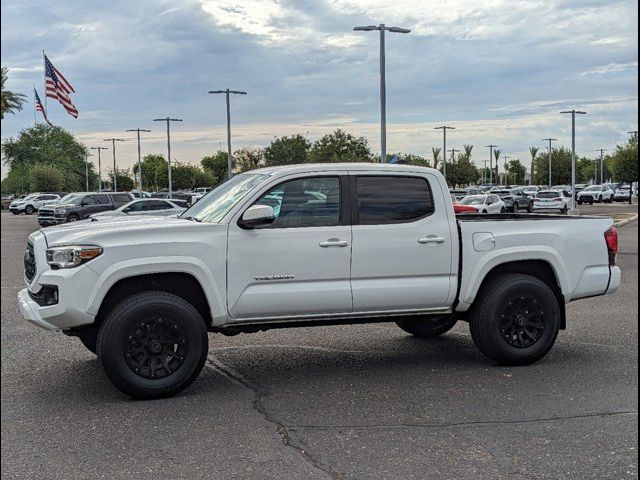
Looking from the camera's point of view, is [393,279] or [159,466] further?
[393,279]

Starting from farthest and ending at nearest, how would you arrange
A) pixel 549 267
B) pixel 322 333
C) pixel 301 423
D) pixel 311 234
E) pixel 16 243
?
pixel 16 243, pixel 322 333, pixel 549 267, pixel 311 234, pixel 301 423

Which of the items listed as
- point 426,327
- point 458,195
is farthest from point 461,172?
point 426,327

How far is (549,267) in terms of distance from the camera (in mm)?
7027

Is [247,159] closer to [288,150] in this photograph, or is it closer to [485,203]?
[288,150]

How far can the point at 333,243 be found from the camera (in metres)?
6.18

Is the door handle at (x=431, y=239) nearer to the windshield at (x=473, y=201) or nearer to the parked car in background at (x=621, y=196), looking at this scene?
the windshield at (x=473, y=201)

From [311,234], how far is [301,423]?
1.63 metres

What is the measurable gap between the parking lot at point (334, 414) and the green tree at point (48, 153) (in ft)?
79.4

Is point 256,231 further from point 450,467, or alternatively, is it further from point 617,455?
point 617,455

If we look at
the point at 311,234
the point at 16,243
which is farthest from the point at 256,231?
the point at 16,243

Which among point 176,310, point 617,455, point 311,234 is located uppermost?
point 311,234

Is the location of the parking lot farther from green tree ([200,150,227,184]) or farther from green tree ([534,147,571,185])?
green tree ([534,147,571,185])

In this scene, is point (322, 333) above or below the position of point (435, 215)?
below

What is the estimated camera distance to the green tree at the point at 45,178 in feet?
119
